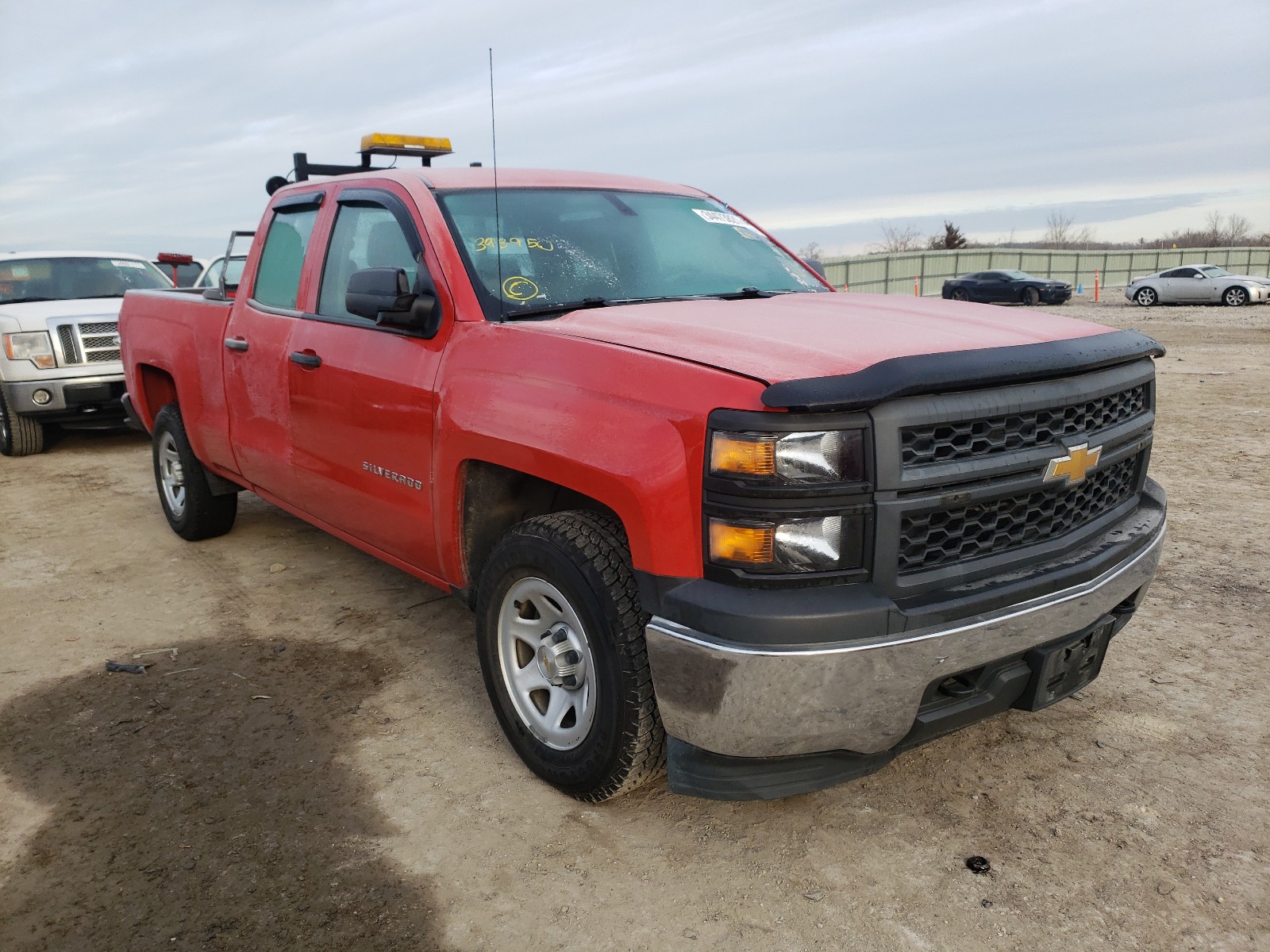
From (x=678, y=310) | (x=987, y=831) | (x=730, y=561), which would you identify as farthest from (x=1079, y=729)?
(x=678, y=310)

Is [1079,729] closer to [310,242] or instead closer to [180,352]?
[310,242]

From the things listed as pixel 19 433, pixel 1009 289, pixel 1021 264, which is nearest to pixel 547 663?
pixel 19 433

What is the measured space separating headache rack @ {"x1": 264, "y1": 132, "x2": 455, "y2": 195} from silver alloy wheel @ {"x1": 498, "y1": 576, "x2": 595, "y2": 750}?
9.81 ft

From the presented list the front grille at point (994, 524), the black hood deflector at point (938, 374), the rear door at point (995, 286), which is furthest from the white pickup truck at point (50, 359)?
the rear door at point (995, 286)

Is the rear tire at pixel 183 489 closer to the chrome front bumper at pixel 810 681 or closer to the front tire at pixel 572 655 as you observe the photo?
the front tire at pixel 572 655

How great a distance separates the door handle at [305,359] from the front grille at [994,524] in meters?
2.53

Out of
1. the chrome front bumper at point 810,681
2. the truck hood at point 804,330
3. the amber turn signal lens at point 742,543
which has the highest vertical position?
the truck hood at point 804,330

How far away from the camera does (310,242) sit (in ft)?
13.8

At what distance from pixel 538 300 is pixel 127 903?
211 cm

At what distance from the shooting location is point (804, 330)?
2.72 m

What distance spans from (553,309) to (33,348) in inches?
299

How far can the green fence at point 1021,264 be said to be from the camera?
139 feet

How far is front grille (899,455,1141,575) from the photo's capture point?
2.37 metres

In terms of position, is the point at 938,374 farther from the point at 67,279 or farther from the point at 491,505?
the point at 67,279
